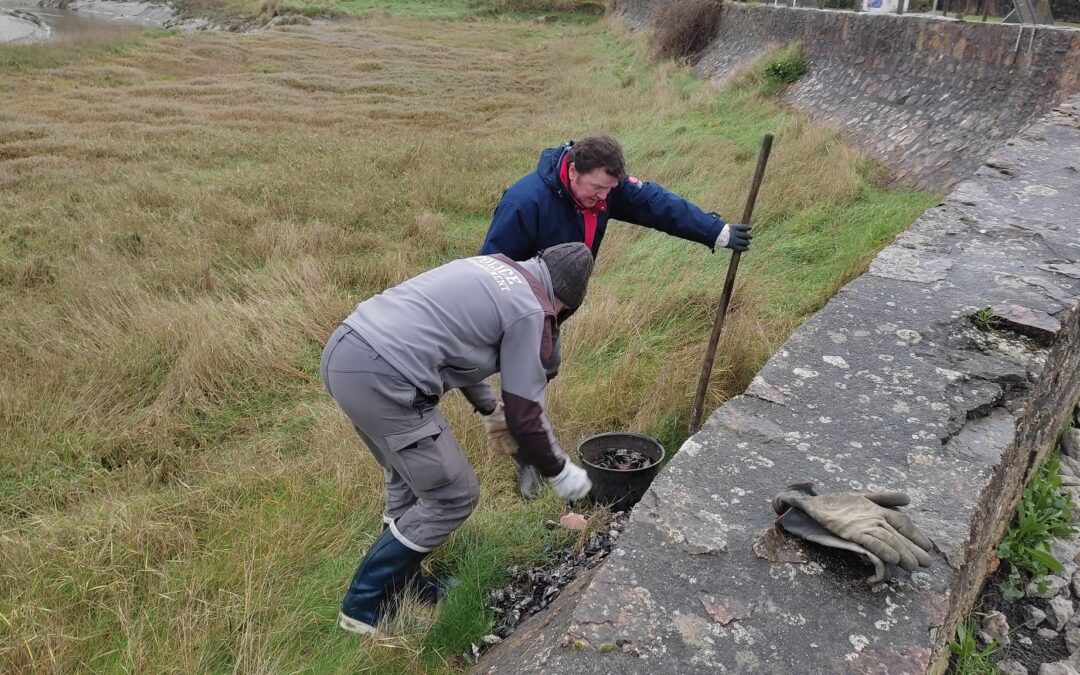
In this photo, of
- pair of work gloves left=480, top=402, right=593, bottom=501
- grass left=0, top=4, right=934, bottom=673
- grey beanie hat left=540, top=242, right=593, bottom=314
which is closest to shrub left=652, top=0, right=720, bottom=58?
grass left=0, top=4, right=934, bottom=673

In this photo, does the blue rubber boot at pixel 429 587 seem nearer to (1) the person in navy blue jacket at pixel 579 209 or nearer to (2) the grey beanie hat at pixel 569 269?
(1) the person in navy blue jacket at pixel 579 209

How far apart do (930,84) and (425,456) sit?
780 centimetres

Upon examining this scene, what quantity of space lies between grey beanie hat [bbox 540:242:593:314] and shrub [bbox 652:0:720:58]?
52.1ft

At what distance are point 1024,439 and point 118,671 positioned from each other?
328cm

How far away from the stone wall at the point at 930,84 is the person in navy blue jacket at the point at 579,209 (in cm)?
371

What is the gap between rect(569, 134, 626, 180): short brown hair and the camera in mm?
3330

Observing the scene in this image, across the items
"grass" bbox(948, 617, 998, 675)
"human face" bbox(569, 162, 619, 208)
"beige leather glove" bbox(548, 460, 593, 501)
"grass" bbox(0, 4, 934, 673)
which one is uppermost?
"human face" bbox(569, 162, 619, 208)

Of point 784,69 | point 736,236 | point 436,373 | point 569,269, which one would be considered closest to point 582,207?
point 736,236

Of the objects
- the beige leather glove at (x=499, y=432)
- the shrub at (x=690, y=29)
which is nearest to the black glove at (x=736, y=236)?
the beige leather glove at (x=499, y=432)

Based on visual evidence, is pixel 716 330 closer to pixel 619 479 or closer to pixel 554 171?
pixel 619 479

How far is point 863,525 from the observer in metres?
1.81

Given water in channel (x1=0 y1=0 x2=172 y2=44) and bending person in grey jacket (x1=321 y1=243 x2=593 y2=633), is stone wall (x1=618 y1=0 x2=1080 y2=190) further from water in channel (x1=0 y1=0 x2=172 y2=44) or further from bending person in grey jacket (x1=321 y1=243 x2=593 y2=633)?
water in channel (x1=0 y1=0 x2=172 y2=44)

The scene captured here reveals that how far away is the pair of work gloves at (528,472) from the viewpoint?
8.77 ft

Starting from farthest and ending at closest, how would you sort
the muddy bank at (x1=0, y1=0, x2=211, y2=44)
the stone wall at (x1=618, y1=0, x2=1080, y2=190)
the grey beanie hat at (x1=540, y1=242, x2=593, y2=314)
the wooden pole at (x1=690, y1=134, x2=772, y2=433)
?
the muddy bank at (x1=0, y1=0, x2=211, y2=44) < the stone wall at (x1=618, y1=0, x2=1080, y2=190) < the wooden pole at (x1=690, y1=134, x2=772, y2=433) < the grey beanie hat at (x1=540, y1=242, x2=593, y2=314)
